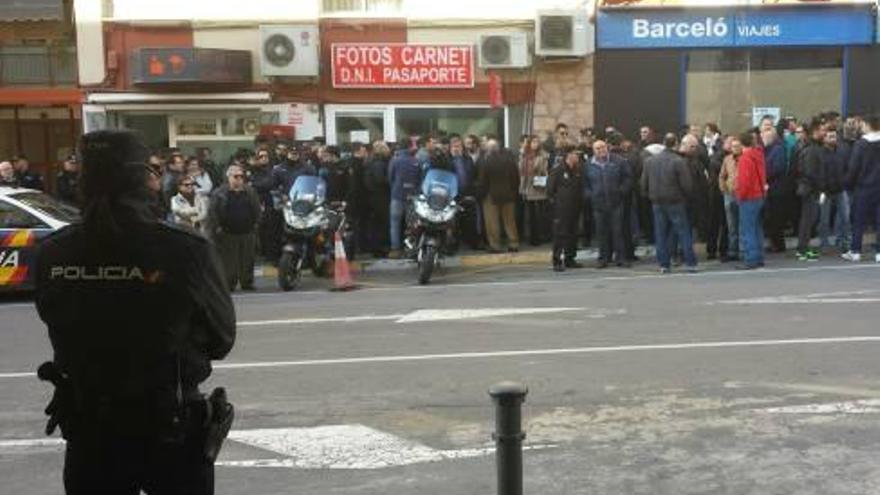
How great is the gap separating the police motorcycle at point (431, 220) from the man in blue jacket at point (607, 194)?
6.29ft

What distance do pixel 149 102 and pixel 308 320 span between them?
31.8 ft

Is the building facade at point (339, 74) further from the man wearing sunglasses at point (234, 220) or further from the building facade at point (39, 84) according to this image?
the man wearing sunglasses at point (234, 220)

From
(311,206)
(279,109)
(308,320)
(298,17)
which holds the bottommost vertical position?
(308,320)

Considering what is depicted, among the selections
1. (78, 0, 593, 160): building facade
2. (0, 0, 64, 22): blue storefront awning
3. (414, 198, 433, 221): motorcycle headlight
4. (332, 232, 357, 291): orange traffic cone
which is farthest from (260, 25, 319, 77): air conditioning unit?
(332, 232, 357, 291): orange traffic cone

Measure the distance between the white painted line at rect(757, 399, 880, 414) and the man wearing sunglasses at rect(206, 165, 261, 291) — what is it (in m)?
7.88

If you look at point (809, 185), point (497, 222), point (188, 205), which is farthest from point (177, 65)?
point (809, 185)

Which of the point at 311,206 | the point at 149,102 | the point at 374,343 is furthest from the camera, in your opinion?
the point at 149,102

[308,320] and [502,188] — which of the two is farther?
[502,188]

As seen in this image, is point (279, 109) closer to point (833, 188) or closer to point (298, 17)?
point (298, 17)

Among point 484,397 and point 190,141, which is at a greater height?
point 190,141

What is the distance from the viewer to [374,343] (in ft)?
29.4

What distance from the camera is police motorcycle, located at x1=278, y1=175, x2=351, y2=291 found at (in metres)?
13.1

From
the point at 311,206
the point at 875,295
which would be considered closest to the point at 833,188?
the point at 875,295

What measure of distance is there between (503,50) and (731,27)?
4.11 meters
